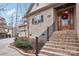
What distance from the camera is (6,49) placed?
3.27m

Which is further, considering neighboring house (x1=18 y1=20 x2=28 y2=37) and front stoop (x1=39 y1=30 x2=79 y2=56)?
neighboring house (x1=18 y1=20 x2=28 y2=37)

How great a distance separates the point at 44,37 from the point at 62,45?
320mm

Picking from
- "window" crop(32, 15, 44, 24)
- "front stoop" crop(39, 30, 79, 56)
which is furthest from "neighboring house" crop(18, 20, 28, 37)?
"front stoop" crop(39, 30, 79, 56)

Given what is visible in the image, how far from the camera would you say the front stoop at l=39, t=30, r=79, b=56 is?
10.5 ft

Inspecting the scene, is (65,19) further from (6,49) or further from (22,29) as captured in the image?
(6,49)

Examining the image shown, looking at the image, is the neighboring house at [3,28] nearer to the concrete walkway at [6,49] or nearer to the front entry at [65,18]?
the concrete walkway at [6,49]

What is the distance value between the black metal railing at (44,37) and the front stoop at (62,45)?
0.05m

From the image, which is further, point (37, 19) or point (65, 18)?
point (37, 19)

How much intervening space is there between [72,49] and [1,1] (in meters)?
1.38

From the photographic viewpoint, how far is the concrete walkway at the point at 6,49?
3253 millimetres

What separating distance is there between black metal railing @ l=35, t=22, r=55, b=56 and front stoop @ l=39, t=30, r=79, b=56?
52mm

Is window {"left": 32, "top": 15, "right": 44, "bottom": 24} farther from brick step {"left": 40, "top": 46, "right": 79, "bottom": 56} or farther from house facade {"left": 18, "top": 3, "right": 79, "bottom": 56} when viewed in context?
brick step {"left": 40, "top": 46, "right": 79, "bottom": 56}

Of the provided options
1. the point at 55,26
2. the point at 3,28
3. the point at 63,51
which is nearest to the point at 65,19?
the point at 55,26

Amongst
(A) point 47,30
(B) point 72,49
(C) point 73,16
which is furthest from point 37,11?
(B) point 72,49
